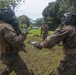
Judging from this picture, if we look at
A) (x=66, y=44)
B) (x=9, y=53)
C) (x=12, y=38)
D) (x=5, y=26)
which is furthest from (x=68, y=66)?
(x=5, y=26)

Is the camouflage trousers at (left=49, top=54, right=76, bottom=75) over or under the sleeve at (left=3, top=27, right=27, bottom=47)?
under

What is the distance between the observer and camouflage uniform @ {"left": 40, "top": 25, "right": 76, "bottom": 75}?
561cm

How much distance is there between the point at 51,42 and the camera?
220 inches

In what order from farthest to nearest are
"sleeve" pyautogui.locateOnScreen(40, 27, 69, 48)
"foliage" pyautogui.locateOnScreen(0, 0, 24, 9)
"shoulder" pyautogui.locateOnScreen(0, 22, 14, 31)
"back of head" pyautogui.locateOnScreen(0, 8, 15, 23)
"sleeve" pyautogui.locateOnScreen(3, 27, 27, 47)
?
1. "foliage" pyautogui.locateOnScreen(0, 0, 24, 9)
2. "back of head" pyautogui.locateOnScreen(0, 8, 15, 23)
3. "shoulder" pyautogui.locateOnScreen(0, 22, 14, 31)
4. "sleeve" pyautogui.locateOnScreen(3, 27, 27, 47)
5. "sleeve" pyautogui.locateOnScreen(40, 27, 69, 48)

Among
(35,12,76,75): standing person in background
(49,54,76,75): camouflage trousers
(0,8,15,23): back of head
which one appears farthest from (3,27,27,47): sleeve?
(49,54,76,75): camouflage trousers

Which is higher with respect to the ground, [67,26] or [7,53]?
[67,26]

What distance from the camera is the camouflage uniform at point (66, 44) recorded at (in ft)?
18.4

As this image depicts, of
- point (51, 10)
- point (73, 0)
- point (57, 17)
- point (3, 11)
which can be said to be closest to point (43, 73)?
point (3, 11)

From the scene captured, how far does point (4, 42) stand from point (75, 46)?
5.65ft

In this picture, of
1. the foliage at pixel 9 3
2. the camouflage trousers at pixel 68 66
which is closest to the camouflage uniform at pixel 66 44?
the camouflage trousers at pixel 68 66

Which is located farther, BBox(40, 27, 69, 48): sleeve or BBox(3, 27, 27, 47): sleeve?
BBox(3, 27, 27, 47): sleeve

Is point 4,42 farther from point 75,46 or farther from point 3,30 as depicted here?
point 75,46

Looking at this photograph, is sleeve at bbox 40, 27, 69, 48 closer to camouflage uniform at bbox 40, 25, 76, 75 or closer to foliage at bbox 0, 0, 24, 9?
camouflage uniform at bbox 40, 25, 76, 75

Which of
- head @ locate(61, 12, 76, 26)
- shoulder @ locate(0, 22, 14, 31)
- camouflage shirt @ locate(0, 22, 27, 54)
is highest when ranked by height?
head @ locate(61, 12, 76, 26)
